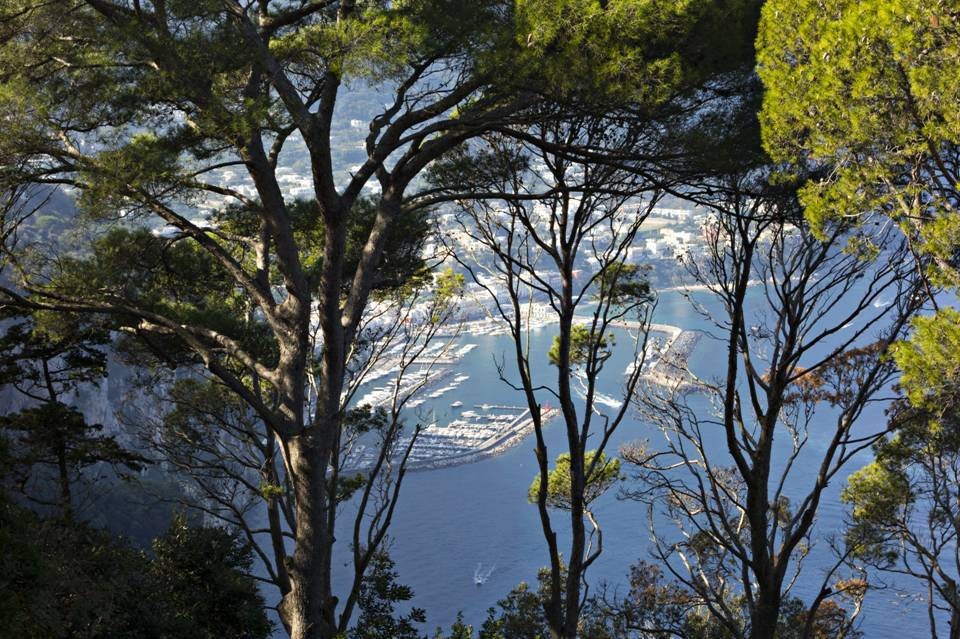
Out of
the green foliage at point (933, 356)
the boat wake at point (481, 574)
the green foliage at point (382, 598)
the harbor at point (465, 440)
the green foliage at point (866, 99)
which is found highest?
the harbor at point (465, 440)

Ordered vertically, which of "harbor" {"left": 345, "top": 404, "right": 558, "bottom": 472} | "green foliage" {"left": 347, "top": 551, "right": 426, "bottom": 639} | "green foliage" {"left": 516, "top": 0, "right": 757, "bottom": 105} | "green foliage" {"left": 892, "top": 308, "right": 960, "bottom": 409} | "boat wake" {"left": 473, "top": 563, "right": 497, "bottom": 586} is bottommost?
"green foliage" {"left": 347, "top": 551, "right": 426, "bottom": 639}

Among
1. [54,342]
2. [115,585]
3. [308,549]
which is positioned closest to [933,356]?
[308,549]

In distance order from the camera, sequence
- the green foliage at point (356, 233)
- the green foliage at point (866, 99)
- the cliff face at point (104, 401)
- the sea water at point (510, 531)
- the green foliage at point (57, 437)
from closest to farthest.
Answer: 1. the green foliage at point (866, 99)
2. the green foliage at point (356, 233)
3. the green foliage at point (57, 437)
4. the sea water at point (510, 531)
5. the cliff face at point (104, 401)

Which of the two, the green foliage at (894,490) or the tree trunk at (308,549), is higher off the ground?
the green foliage at (894,490)

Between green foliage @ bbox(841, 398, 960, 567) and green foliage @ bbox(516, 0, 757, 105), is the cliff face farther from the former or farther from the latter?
green foliage @ bbox(516, 0, 757, 105)

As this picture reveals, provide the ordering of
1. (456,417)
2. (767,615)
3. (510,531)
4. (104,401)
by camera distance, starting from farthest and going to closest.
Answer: (104,401) < (456,417) < (510,531) < (767,615)

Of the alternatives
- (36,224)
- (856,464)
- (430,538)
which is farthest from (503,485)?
(36,224)

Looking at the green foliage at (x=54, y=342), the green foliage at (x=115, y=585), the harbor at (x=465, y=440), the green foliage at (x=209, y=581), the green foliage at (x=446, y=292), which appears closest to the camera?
the green foliage at (x=115, y=585)

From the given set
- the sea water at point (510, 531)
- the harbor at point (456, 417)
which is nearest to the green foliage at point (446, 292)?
the sea water at point (510, 531)

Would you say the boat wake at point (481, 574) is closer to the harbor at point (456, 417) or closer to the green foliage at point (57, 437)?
the harbor at point (456, 417)

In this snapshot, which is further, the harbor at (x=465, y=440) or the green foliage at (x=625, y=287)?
the harbor at (x=465, y=440)

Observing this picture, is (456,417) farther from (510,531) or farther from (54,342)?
(54,342)

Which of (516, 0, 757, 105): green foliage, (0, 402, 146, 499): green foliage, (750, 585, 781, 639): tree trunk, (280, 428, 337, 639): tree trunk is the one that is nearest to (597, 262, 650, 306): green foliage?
(750, 585, 781, 639): tree trunk
